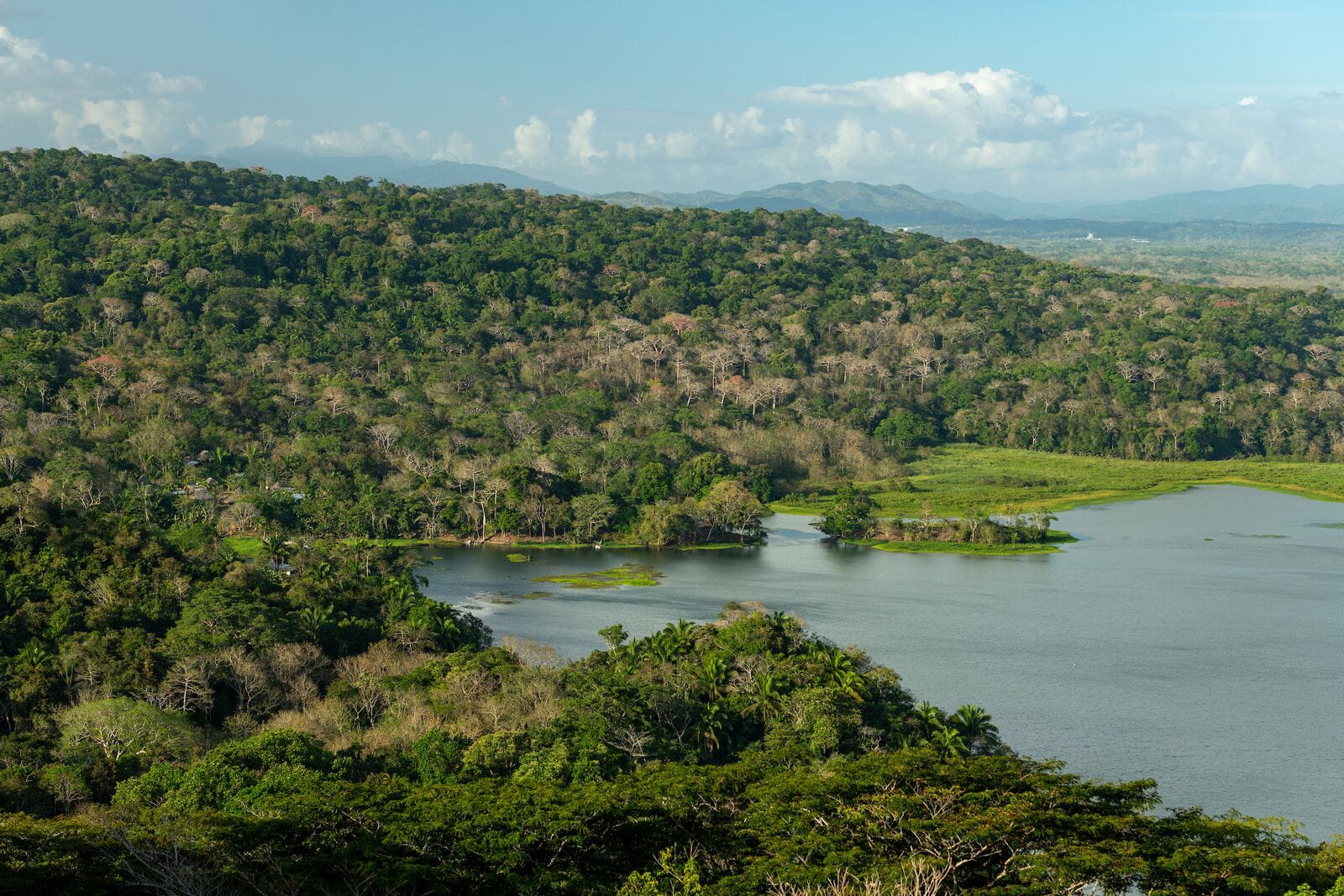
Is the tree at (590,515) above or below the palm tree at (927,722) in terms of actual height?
below

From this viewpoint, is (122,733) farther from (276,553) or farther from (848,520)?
(848,520)

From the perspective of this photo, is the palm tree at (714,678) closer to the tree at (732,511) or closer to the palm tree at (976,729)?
the palm tree at (976,729)

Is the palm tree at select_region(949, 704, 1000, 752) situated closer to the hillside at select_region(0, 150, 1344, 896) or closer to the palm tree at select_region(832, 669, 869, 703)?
the hillside at select_region(0, 150, 1344, 896)

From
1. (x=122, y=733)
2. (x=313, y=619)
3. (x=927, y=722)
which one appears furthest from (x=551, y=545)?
(x=122, y=733)

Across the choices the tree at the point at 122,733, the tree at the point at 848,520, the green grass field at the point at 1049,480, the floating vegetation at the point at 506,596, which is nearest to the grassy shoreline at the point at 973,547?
the tree at the point at 848,520

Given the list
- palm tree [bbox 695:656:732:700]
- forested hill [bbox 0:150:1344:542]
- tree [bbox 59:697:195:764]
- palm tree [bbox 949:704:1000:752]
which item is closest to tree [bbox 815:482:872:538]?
forested hill [bbox 0:150:1344:542]

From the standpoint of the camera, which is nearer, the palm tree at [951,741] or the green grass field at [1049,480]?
the palm tree at [951,741]
